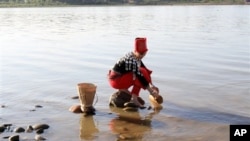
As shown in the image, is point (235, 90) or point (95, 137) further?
point (235, 90)

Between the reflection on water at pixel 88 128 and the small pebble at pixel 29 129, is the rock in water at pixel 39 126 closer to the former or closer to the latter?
the small pebble at pixel 29 129

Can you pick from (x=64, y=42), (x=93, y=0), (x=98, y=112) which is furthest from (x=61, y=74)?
(x=93, y=0)

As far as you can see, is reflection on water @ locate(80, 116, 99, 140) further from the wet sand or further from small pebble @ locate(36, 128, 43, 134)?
small pebble @ locate(36, 128, 43, 134)

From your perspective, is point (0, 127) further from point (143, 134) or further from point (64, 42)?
point (64, 42)

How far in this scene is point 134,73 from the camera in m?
7.81

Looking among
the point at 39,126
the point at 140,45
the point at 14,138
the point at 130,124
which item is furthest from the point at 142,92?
the point at 14,138

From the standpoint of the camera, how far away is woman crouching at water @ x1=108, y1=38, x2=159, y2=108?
304 inches

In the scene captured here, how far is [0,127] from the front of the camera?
683 centimetres

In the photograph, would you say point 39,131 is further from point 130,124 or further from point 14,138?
point 130,124

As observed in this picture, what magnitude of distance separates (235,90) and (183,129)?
9.77 ft

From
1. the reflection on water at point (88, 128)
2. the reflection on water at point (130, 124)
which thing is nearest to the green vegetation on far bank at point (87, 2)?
the reflection on water at point (130, 124)

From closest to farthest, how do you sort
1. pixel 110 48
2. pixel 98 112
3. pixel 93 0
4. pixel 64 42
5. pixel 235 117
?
pixel 235 117
pixel 98 112
pixel 110 48
pixel 64 42
pixel 93 0

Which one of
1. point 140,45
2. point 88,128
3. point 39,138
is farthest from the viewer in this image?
point 140,45

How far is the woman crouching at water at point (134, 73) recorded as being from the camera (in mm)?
7711
